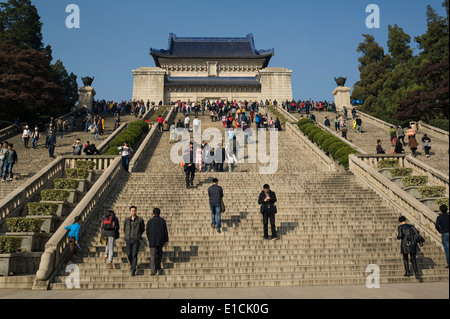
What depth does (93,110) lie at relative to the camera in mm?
42062

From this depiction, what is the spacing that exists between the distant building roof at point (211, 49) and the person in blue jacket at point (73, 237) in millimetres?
56373

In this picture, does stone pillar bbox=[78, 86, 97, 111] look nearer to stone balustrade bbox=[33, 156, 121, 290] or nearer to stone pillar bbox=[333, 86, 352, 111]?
stone pillar bbox=[333, 86, 352, 111]

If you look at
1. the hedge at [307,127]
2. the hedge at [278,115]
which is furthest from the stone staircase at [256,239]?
the hedge at [278,115]

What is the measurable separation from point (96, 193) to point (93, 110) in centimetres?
3151

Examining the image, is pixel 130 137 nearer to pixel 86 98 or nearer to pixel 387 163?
pixel 387 163

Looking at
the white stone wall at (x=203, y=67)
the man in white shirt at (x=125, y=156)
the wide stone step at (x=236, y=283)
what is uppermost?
the white stone wall at (x=203, y=67)

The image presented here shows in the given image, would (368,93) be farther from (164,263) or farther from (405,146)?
(164,263)

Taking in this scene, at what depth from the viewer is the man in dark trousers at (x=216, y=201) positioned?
11047 millimetres

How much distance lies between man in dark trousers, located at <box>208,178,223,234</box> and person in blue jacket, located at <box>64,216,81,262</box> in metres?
3.67

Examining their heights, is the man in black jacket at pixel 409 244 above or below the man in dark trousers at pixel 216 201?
below

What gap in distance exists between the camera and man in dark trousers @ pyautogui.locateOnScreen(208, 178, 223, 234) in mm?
11047

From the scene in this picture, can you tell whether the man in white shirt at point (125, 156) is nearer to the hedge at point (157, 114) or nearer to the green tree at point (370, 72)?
the hedge at point (157, 114)

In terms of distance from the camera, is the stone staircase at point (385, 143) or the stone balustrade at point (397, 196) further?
the stone staircase at point (385, 143)

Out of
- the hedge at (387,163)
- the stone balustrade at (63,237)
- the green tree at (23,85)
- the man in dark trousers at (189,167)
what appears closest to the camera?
the stone balustrade at (63,237)
